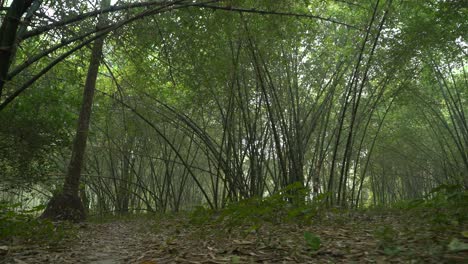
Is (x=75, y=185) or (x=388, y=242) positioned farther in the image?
(x=75, y=185)

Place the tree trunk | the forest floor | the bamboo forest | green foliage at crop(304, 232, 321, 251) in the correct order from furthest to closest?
the bamboo forest
the tree trunk
green foliage at crop(304, 232, 321, 251)
the forest floor

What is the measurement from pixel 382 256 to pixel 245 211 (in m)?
0.87

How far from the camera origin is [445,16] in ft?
12.3

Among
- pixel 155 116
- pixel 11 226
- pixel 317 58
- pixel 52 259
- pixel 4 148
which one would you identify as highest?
pixel 317 58

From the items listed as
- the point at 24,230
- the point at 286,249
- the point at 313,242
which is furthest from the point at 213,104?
the point at 313,242

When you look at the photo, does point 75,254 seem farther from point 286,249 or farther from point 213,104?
point 213,104

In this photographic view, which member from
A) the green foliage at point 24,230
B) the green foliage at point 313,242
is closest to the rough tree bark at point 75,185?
the green foliage at point 24,230

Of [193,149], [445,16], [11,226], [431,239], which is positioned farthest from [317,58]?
[193,149]

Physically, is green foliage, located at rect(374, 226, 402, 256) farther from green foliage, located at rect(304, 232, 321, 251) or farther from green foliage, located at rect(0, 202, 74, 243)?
green foliage, located at rect(0, 202, 74, 243)

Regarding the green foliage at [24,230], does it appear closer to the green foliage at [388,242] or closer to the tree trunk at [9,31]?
the tree trunk at [9,31]

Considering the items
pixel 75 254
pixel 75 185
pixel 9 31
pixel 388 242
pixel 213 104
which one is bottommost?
pixel 75 254

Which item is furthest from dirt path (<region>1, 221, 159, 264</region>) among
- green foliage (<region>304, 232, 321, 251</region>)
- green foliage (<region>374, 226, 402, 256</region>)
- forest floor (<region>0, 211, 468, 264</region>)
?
green foliage (<region>374, 226, 402, 256</region>)

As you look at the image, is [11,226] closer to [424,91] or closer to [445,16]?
[445,16]

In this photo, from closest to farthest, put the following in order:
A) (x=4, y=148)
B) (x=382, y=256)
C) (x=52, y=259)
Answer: (x=382, y=256) → (x=52, y=259) → (x=4, y=148)
